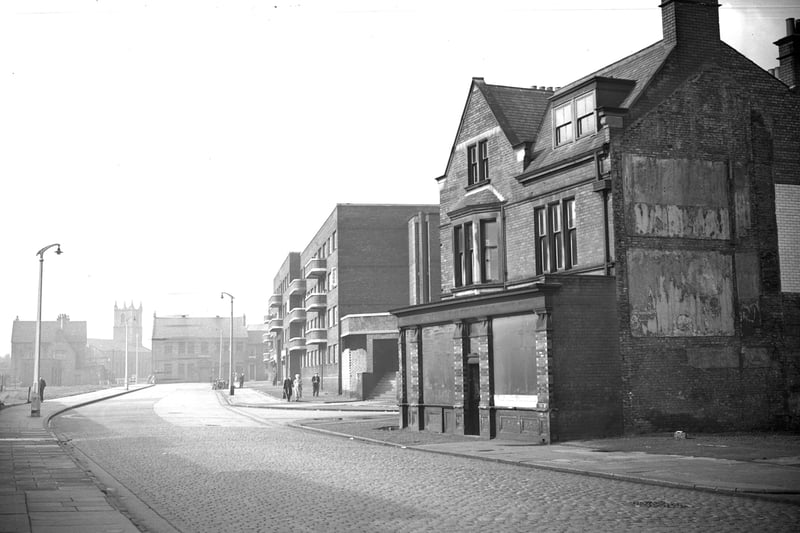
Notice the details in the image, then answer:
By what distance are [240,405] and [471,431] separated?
3067cm

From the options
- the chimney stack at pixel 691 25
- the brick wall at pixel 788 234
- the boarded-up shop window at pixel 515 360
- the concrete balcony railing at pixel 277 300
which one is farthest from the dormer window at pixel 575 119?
the concrete balcony railing at pixel 277 300

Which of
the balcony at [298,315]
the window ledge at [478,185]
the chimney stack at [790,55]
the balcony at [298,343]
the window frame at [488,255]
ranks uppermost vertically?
the chimney stack at [790,55]

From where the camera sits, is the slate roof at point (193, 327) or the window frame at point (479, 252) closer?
the window frame at point (479, 252)

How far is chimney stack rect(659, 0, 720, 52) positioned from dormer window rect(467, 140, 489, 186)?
733 cm

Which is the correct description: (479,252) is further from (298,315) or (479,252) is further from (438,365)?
(298,315)

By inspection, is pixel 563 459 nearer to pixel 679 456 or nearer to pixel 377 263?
pixel 679 456

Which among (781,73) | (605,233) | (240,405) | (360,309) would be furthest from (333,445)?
(360,309)

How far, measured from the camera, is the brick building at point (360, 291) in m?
58.4

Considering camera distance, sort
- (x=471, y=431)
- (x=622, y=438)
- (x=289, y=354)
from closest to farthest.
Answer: (x=622, y=438), (x=471, y=431), (x=289, y=354)

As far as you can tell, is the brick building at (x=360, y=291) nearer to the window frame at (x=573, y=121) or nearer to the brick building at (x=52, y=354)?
the window frame at (x=573, y=121)

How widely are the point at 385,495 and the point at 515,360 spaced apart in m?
11.6

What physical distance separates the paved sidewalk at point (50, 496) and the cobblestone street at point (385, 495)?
82 cm

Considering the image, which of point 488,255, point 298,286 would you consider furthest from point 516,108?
point 298,286

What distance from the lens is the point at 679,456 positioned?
18891 mm
